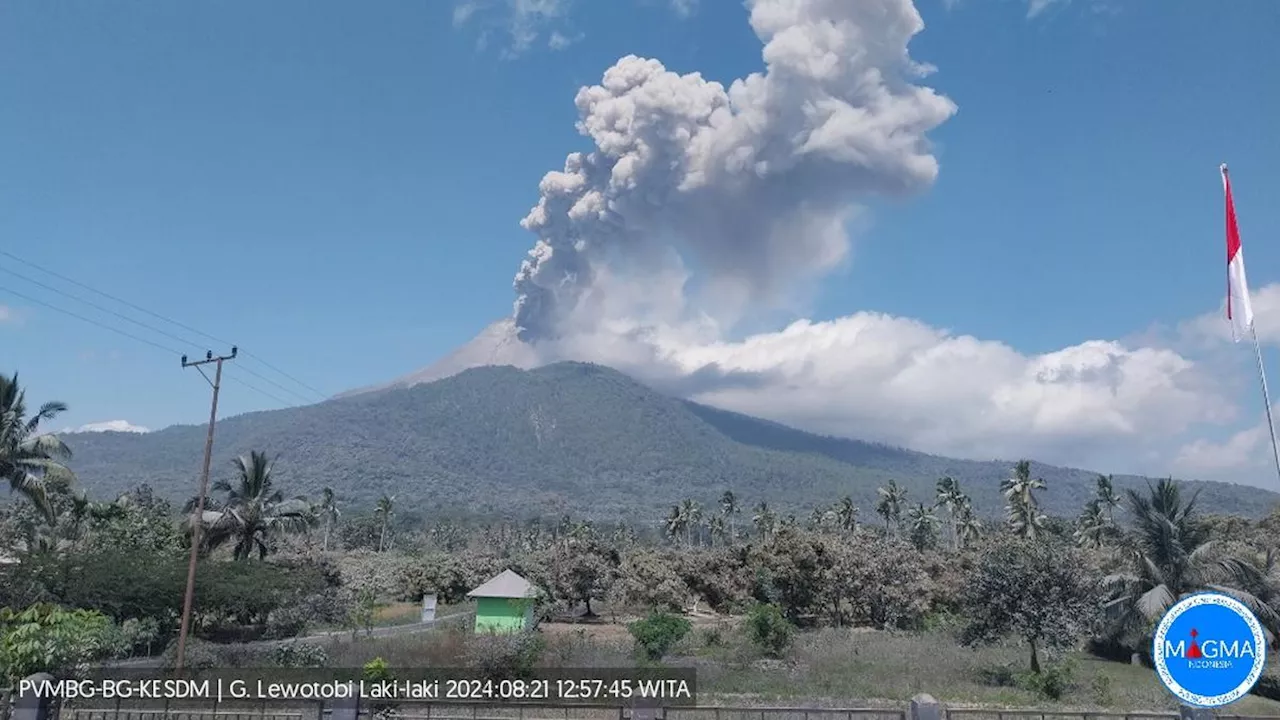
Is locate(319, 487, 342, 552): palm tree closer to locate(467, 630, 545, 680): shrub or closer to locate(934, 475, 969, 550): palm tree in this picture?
locate(934, 475, 969, 550): palm tree

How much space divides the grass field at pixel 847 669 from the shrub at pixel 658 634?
57 centimetres

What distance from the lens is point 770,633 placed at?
31.4m

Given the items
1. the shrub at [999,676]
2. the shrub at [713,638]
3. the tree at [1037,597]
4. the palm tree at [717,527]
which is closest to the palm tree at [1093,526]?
the tree at [1037,597]

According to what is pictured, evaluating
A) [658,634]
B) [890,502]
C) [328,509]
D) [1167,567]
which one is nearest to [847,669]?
[658,634]

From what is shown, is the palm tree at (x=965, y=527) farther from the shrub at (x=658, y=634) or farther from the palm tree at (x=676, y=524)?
the shrub at (x=658, y=634)

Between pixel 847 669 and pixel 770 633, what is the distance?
4.28 metres

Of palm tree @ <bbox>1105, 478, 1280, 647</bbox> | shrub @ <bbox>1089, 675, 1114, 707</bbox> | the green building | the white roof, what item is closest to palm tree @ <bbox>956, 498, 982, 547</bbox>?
palm tree @ <bbox>1105, 478, 1280, 647</bbox>

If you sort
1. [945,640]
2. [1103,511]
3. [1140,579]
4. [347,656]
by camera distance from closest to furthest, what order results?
[347,656]
[1140,579]
[945,640]
[1103,511]

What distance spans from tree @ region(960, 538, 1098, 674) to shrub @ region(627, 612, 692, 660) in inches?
458

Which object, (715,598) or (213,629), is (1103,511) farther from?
(213,629)

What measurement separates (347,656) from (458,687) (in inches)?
312

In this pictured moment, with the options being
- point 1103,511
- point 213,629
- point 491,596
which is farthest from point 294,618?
point 1103,511

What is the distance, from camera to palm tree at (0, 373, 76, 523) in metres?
24.0

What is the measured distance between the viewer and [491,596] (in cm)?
3959
